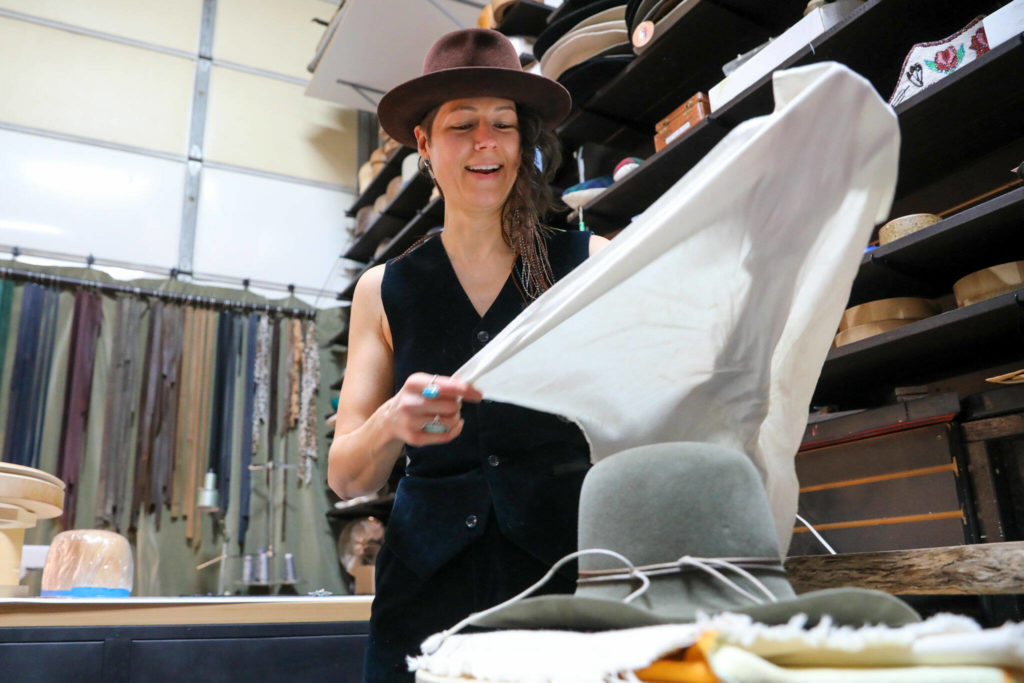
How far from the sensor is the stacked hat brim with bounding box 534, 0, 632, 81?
8.87 ft

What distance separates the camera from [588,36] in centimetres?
271

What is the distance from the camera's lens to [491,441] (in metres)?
0.97

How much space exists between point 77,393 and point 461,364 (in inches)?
150

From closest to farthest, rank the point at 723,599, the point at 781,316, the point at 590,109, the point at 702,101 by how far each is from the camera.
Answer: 1. the point at 723,599
2. the point at 781,316
3. the point at 702,101
4. the point at 590,109

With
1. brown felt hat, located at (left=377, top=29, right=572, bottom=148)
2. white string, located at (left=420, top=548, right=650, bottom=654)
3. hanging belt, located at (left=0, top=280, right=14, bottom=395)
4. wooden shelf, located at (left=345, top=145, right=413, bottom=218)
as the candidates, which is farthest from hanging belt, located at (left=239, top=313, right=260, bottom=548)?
white string, located at (left=420, top=548, right=650, bottom=654)

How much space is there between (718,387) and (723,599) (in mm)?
222

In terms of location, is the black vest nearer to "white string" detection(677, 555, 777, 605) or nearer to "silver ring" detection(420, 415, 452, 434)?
"silver ring" detection(420, 415, 452, 434)

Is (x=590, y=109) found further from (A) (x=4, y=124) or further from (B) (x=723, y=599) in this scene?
(A) (x=4, y=124)

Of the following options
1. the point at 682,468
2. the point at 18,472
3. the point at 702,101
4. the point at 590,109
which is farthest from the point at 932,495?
the point at 18,472

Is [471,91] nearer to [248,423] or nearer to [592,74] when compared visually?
[592,74]

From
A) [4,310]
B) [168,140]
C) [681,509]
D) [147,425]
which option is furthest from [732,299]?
[168,140]

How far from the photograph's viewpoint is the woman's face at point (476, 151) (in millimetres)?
1090

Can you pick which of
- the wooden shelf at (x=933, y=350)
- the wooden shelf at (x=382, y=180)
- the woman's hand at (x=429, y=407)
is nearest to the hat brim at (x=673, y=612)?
the woman's hand at (x=429, y=407)

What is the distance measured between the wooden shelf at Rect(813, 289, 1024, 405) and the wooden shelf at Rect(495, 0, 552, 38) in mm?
1860
